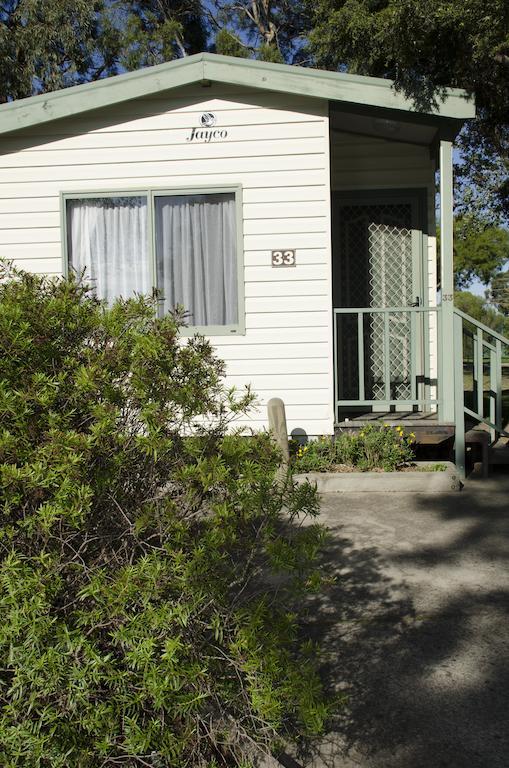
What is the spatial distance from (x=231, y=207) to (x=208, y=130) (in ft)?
2.62

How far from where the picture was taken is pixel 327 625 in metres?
4.04

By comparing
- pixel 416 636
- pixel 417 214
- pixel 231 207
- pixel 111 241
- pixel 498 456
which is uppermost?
pixel 417 214

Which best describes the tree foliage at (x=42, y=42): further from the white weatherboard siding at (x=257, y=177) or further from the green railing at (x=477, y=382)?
the green railing at (x=477, y=382)

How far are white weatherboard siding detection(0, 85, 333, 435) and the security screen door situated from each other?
1699 mm

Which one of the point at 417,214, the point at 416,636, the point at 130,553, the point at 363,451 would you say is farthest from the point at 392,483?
the point at 130,553

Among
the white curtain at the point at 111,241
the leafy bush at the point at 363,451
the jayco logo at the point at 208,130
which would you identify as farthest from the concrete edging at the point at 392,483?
the jayco logo at the point at 208,130

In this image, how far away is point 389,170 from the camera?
30.6 feet

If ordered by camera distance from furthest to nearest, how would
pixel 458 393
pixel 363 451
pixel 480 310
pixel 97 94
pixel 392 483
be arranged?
pixel 480 310
pixel 97 94
pixel 458 393
pixel 363 451
pixel 392 483

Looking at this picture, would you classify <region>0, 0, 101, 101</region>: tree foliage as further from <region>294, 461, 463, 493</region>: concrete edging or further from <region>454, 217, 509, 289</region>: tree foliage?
<region>454, 217, 509, 289</region>: tree foliage

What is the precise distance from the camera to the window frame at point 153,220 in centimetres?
789

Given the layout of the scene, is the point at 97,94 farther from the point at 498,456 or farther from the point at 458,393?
the point at 498,456

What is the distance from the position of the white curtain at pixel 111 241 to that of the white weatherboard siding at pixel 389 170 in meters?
2.69

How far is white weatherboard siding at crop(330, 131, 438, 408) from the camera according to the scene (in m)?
9.20

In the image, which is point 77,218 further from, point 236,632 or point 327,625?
point 236,632
